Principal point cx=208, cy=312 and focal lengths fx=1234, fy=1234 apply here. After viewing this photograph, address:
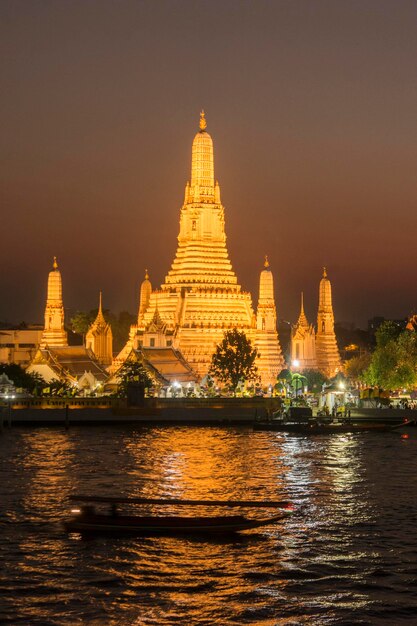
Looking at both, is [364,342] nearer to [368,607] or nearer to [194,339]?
[194,339]

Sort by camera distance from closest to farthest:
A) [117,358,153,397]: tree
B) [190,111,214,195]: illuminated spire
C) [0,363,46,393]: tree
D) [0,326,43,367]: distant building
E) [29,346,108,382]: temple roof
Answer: [117,358,153,397]: tree, [0,363,46,393]: tree, [29,346,108,382]: temple roof, [190,111,214,195]: illuminated spire, [0,326,43,367]: distant building

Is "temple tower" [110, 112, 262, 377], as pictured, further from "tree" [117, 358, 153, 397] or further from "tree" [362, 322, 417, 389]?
"tree" [362, 322, 417, 389]

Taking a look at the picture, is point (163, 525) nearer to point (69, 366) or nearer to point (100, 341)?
point (69, 366)

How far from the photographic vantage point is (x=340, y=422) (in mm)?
79625

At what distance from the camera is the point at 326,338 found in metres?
121

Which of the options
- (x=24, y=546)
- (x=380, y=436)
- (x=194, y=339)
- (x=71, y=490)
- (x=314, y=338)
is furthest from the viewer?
(x=314, y=338)

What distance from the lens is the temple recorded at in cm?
10519

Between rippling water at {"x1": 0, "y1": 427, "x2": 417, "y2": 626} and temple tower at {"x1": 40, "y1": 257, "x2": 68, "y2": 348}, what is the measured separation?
175 ft

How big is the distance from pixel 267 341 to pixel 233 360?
8.92 meters

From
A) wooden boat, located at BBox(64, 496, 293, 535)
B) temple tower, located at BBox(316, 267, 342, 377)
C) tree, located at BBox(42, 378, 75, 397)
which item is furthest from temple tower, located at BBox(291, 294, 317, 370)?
wooden boat, located at BBox(64, 496, 293, 535)

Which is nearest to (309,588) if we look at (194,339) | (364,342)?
(194,339)

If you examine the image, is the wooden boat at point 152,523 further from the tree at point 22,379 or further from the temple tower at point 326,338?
the temple tower at point 326,338

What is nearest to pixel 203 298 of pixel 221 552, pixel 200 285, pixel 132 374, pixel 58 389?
pixel 200 285

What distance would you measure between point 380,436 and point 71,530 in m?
39.3
